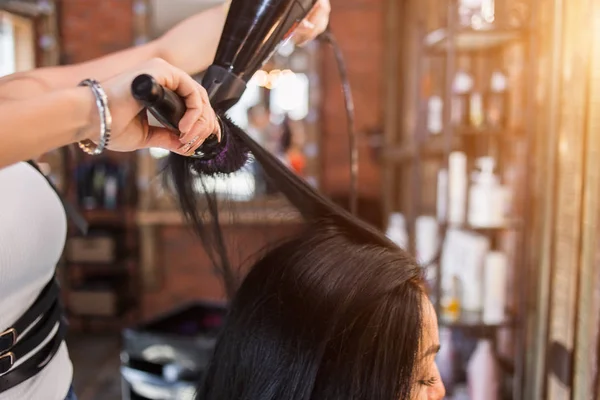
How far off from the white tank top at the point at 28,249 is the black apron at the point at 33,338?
0.04 feet

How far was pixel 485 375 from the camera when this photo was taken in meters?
1.73

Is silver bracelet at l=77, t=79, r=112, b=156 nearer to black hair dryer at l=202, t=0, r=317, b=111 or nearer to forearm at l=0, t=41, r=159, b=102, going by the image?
black hair dryer at l=202, t=0, r=317, b=111

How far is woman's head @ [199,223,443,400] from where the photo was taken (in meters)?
0.68

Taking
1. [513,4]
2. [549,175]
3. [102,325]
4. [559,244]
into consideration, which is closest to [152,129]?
[559,244]

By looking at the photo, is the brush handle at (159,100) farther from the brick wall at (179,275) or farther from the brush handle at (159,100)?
the brick wall at (179,275)

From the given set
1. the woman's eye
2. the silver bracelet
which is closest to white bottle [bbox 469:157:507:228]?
the woman's eye

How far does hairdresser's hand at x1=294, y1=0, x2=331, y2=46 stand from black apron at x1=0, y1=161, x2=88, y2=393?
0.44m

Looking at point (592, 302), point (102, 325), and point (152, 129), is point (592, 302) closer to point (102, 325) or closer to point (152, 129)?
point (152, 129)

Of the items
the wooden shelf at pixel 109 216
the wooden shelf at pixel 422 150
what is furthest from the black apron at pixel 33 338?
the wooden shelf at pixel 109 216

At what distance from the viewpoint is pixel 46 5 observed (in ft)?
12.3

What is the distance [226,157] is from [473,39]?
1639 millimetres

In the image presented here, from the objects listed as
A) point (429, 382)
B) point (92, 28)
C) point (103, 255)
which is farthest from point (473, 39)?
point (92, 28)

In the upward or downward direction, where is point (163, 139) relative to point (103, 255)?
upward

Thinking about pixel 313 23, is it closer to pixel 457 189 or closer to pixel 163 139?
pixel 163 139
